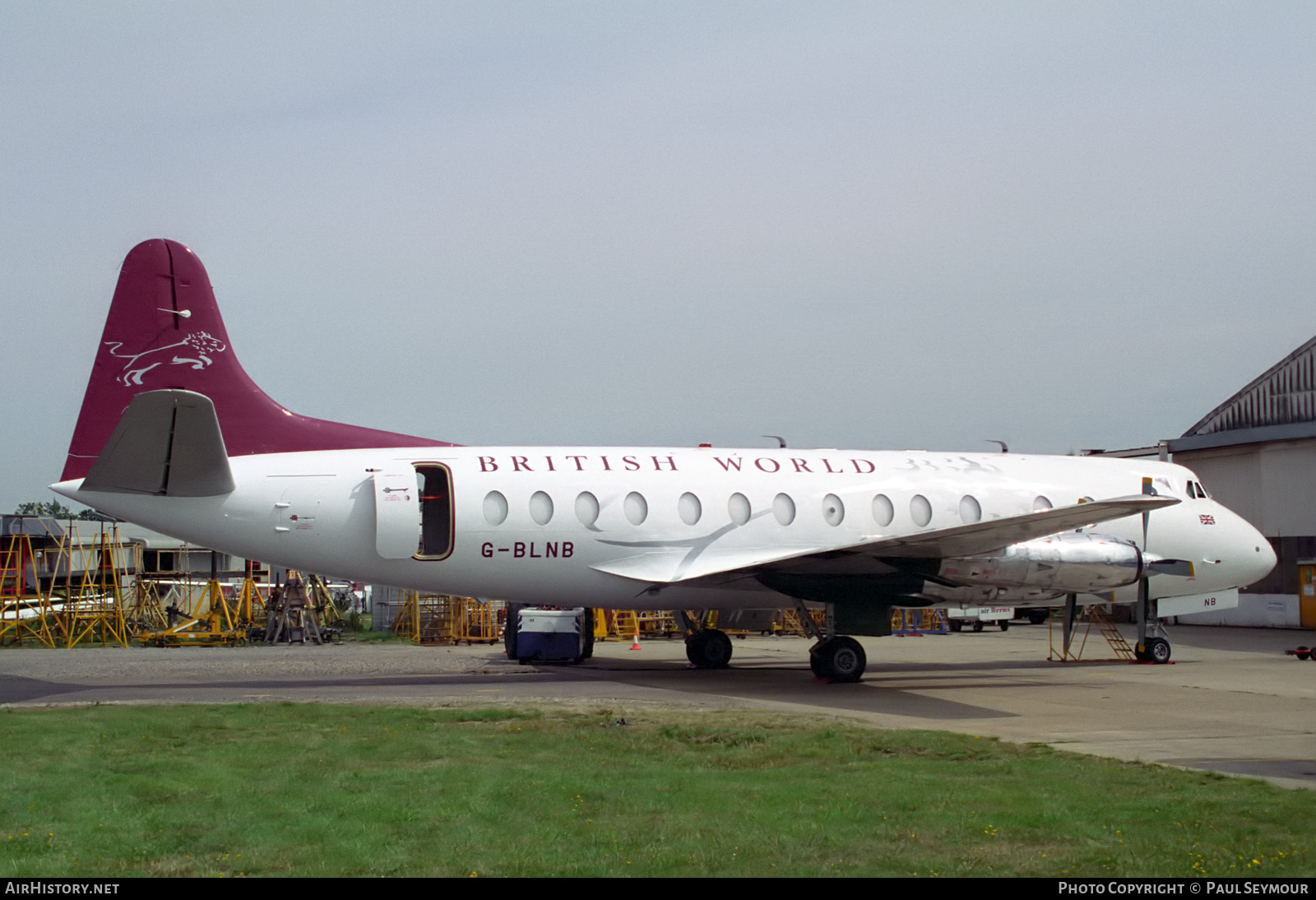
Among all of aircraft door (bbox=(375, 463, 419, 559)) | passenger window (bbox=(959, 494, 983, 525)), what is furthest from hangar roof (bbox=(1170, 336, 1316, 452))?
aircraft door (bbox=(375, 463, 419, 559))

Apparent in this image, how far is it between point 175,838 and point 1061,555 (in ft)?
46.9

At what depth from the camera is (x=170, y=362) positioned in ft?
54.3

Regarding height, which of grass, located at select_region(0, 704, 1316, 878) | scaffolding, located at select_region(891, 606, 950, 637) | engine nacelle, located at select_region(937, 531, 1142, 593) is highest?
engine nacelle, located at select_region(937, 531, 1142, 593)

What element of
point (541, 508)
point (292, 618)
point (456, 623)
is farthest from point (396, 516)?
point (292, 618)

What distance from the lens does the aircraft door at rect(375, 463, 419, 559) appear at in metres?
16.7

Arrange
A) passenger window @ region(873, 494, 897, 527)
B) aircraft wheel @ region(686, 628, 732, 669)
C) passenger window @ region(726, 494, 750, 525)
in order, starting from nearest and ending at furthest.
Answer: passenger window @ region(726, 494, 750, 525), passenger window @ region(873, 494, 897, 527), aircraft wheel @ region(686, 628, 732, 669)

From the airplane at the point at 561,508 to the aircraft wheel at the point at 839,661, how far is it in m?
0.03

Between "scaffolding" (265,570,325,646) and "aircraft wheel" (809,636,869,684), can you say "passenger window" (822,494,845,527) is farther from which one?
"scaffolding" (265,570,325,646)

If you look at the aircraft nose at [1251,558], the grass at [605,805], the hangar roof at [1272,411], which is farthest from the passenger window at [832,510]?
the hangar roof at [1272,411]

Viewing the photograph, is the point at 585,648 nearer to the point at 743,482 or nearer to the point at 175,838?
→ the point at 743,482

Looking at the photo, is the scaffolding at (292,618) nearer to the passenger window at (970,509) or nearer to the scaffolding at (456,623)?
the scaffolding at (456,623)

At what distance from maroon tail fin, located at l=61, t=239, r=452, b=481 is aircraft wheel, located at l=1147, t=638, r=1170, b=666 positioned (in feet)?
51.0

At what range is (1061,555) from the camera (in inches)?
703

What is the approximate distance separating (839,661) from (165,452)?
10.2 meters
